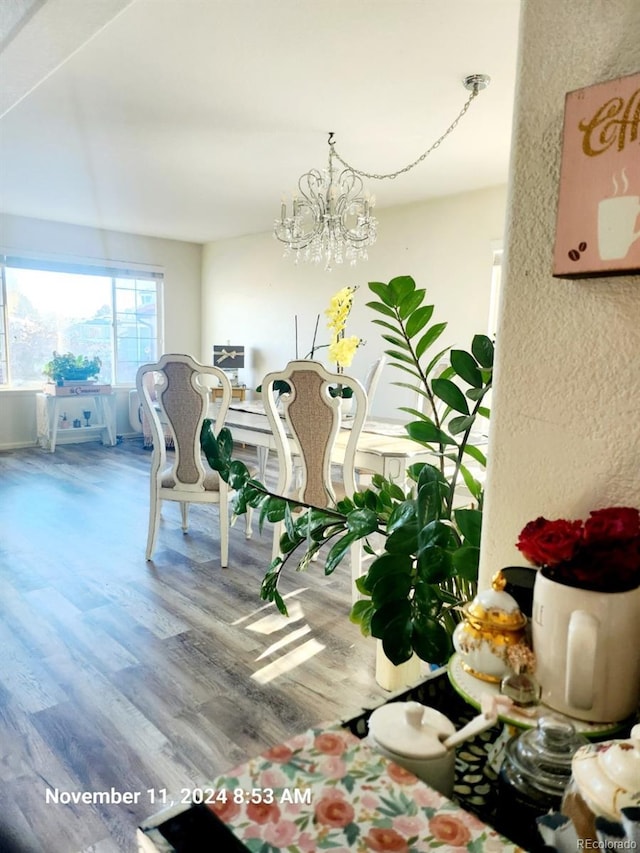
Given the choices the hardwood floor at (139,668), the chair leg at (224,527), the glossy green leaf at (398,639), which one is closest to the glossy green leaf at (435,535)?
the glossy green leaf at (398,639)

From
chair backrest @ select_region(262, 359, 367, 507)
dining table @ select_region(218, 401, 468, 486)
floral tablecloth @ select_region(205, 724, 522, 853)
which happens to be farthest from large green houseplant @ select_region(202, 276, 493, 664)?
chair backrest @ select_region(262, 359, 367, 507)

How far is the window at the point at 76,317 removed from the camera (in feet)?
20.5

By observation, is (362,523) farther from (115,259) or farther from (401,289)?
(115,259)

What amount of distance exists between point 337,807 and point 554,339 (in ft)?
1.80

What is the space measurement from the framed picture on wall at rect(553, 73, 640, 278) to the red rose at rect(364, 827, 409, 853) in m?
0.57

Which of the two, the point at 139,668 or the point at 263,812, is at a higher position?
the point at 263,812

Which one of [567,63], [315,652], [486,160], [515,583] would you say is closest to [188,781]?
[315,652]

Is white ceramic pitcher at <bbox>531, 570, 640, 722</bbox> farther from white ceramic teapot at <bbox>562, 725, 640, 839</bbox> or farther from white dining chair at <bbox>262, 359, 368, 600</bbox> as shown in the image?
white dining chair at <bbox>262, 359, 368, 600</bbox>

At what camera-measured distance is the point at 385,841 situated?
1.35 feet

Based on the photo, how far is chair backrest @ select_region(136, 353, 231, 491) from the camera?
296 centimetres

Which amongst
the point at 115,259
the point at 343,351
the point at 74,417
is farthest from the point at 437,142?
the point at 74,417

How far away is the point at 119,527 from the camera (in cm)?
374

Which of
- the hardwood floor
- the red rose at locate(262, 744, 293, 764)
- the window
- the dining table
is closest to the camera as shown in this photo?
the red rose at locate(262, 744, 293, 764)

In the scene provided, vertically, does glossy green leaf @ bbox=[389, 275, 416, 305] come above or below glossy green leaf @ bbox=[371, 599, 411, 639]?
above
